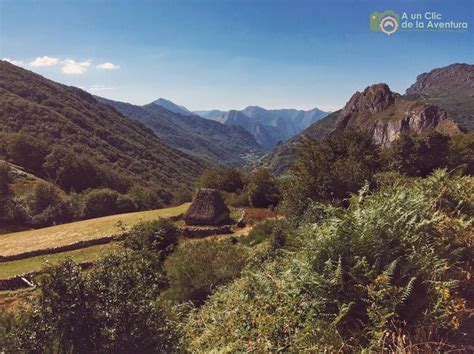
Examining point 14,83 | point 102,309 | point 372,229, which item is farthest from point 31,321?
point 14,83

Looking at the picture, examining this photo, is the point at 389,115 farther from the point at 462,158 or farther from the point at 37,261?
the point at 37,261

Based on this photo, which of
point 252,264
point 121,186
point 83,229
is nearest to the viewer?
point 252,264

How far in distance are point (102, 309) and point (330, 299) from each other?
3.39 meters

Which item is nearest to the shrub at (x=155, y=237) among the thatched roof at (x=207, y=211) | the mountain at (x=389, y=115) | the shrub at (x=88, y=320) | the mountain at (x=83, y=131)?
the thatched roof at (x=207, y=211)

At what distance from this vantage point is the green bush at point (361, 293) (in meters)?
4.29

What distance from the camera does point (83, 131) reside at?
116 m

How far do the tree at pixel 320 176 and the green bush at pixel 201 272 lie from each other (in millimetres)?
3727

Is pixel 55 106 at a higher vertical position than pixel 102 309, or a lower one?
higher

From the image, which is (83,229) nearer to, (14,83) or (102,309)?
(102,309)

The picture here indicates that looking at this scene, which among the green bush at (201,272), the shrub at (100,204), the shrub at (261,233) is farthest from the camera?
the shrub at (100,204)

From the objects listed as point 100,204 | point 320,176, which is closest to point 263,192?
point 320,176

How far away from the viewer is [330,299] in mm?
4738

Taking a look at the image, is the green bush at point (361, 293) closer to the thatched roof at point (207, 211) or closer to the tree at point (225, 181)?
the thatched roof at point (207, 211)

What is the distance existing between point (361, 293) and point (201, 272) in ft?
23.1
